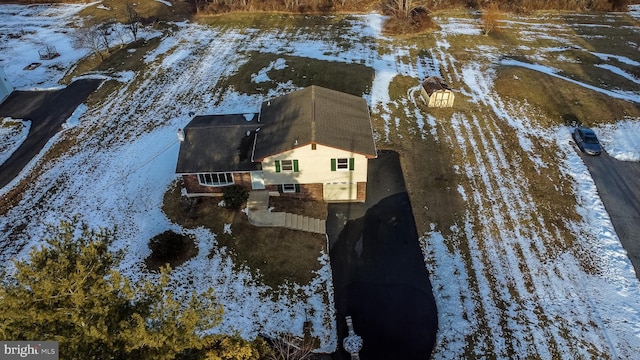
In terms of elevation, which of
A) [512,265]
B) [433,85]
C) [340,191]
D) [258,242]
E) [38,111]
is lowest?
[512,265]

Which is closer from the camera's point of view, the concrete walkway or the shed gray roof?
the concrete walkway

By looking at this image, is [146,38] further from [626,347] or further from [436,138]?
[626,347]

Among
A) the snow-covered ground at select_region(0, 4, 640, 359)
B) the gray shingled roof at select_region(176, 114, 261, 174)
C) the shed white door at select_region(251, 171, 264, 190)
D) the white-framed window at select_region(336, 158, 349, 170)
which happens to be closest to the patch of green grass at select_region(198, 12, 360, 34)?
the snow-covered ground at select_region(0, 4, 640, 359)

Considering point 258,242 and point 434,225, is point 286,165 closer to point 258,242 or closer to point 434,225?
point 258,242

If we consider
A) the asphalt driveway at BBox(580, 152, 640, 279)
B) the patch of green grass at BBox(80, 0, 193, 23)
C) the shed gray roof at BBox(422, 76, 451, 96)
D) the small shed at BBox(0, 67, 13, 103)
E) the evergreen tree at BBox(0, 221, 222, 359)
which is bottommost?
the asphalt driveway at BBox(580, 152, 640, 279)

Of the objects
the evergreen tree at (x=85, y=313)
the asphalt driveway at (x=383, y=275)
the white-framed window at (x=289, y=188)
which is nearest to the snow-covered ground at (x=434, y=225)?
the asphalt driveway at (x=383, y=275)

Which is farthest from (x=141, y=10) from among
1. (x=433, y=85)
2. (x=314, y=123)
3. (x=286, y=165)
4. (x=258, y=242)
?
(x=258, y=242)

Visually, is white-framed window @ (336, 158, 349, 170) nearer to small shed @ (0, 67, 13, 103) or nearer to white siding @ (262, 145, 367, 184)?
white siding @ (262, 145, 367, 184)
